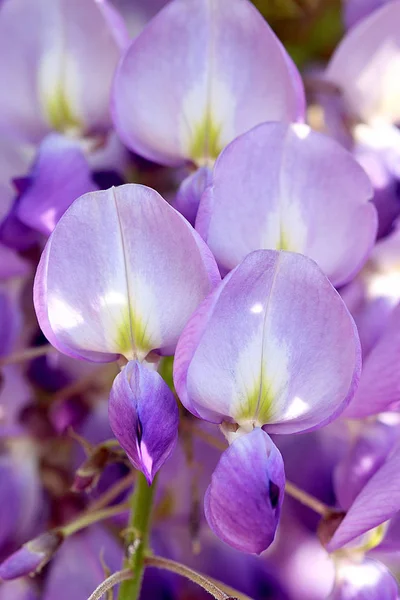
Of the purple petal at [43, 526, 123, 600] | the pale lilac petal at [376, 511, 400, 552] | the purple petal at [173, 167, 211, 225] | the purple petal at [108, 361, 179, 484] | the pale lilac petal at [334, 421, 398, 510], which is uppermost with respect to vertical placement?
the purple petal at [173, 167, 211, 225]

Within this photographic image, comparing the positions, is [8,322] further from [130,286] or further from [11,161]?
[130,286]

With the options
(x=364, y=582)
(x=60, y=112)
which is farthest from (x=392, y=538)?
(x=60, y=112)

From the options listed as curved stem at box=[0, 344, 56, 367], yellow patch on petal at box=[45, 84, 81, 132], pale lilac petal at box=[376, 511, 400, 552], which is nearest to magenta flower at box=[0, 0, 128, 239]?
yellow patch on petal at box=[45, 84, 81, 132]

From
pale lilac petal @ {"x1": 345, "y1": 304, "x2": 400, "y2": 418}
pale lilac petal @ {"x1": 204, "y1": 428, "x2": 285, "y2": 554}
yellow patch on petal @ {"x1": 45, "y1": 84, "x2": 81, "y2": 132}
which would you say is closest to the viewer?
pale lilac petal @ {"x1": 204, "y1": 428, "x2": 285, "y2": 554}

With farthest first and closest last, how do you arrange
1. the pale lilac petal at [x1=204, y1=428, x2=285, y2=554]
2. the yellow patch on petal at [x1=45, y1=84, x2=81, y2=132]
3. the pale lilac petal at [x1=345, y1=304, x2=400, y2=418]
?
the yellow patch on petal at [x1=45, y1=84, x2=81, y2=132] < the pale lilac petal at [x1=345, y1=304, x2=400, y2=418] < the pale lilac petal at [x1=204, y1=428, x2=285, y2=554]

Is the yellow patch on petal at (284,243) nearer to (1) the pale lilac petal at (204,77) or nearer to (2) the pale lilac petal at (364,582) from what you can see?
(1) the pale lilac petal at (204,77)

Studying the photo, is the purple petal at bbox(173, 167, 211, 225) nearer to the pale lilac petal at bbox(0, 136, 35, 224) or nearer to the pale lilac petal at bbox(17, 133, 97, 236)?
the pale lilac petal at bbox(17, 133, 97, 236)
